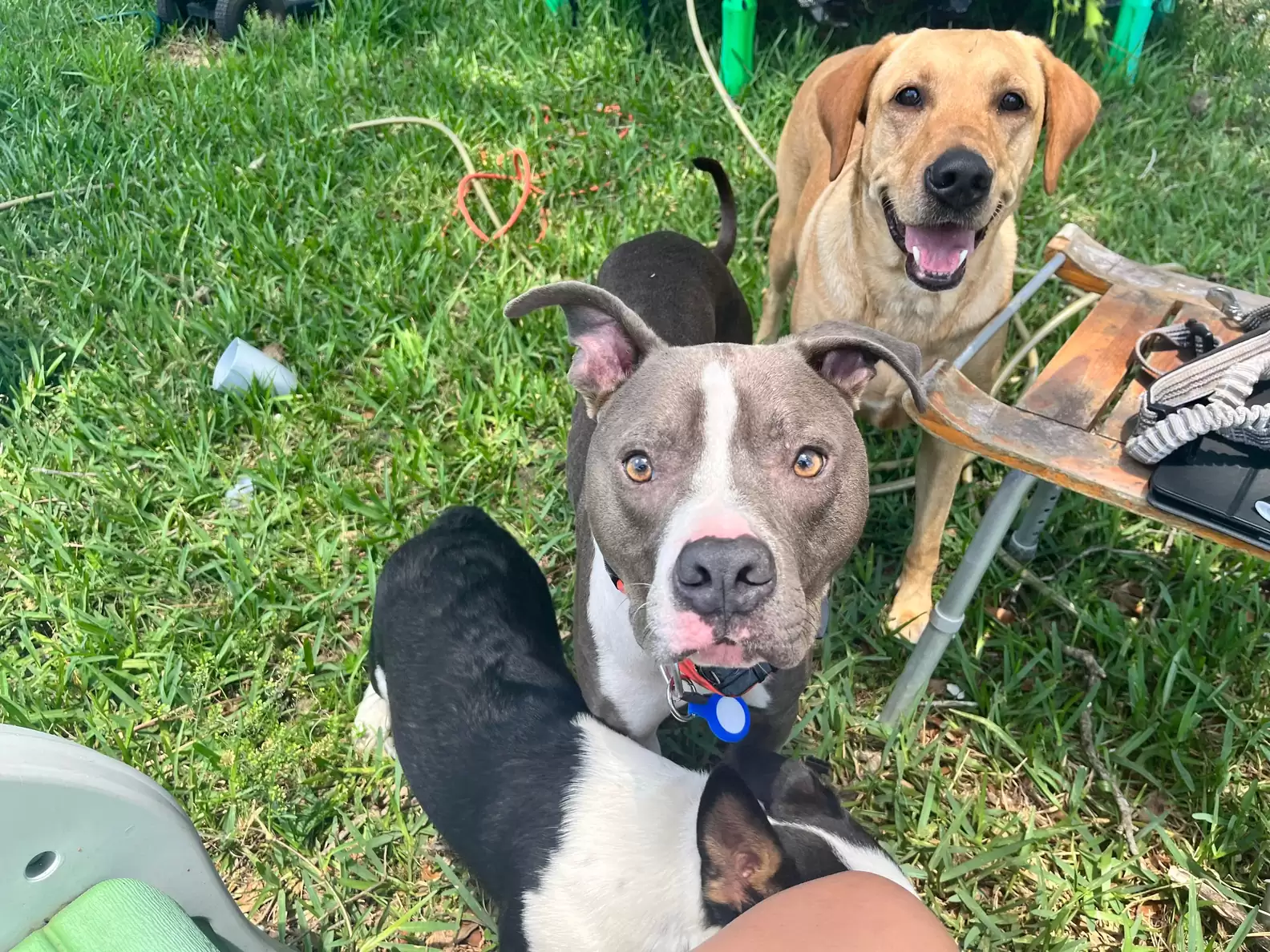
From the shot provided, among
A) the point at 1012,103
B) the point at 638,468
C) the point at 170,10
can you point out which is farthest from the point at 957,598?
the point at 170,10

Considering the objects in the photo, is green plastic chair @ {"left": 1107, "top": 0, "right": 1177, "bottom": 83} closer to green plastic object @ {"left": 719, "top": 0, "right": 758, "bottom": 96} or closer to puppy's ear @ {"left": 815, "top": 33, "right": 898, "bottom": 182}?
green plastic object @ {"left": 719, "top": 0, "right": 758, "bottom": 96}

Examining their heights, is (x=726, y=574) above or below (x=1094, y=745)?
above

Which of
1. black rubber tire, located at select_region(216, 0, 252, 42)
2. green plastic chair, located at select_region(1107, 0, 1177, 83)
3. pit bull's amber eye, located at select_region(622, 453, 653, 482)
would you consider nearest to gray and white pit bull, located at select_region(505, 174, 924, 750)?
pit bull's amber eye, located at select_region(622, 453, 653, 482)

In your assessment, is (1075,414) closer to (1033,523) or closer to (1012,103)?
(1033,523)

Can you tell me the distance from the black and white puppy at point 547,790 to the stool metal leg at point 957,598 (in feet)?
2.40

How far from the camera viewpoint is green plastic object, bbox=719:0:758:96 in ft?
15.9

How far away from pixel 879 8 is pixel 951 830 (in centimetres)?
491

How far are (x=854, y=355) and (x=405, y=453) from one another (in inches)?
79.1

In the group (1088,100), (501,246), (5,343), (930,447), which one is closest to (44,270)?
(5,343)

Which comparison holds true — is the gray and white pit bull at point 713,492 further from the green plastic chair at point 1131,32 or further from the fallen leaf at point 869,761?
the green plastic chair at point 1131,32

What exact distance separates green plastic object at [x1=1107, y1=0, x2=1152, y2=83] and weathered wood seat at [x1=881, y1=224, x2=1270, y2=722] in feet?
9.63

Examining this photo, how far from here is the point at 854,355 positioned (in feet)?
7.02

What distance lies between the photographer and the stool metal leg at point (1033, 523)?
116 inches

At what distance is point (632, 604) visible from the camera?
6.42ft
